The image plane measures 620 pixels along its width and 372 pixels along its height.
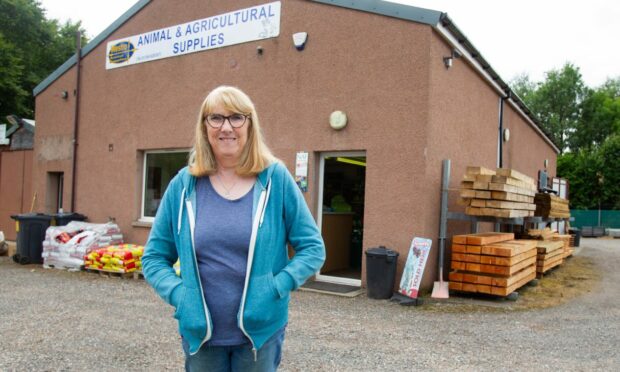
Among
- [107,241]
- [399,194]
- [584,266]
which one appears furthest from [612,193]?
[107,241]

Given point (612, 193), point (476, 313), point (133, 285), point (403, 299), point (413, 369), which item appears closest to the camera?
point (413, 369)

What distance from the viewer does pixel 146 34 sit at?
1080cm

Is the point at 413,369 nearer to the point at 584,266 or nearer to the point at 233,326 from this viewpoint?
the point at 233,326

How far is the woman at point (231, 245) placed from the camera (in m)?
1.91

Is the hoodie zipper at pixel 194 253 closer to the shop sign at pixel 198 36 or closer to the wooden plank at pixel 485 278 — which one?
the wooden plank at pixel 485 278

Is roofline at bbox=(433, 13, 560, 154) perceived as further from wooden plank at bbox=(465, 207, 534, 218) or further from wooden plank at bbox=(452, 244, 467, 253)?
wooden plank at bbox=(452, 244, 467, 253)

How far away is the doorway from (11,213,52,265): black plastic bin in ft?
19.1

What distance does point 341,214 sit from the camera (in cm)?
955

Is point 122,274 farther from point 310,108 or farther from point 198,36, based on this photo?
point 198,36

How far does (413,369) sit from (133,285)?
544 cm

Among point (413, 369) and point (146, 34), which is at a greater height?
point (146, 34)

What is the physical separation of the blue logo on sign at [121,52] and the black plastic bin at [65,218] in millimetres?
3571

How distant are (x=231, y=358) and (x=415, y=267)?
5276 millimetres

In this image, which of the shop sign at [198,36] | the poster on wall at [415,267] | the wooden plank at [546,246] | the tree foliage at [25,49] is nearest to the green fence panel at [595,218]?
the wooden plank at [546,246]
